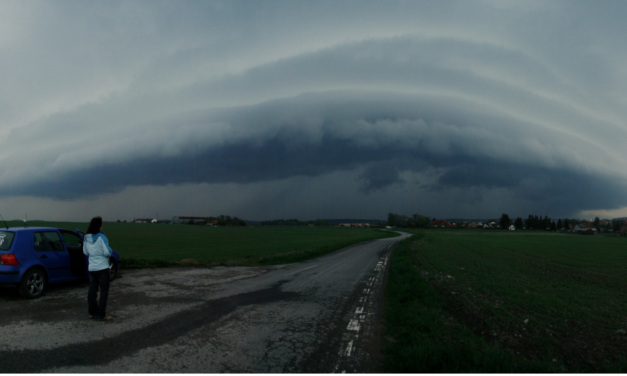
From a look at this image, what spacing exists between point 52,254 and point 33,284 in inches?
37.4

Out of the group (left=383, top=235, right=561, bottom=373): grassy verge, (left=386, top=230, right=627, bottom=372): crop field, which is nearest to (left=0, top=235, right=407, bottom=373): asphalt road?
(left=383, top=235, right=561, bottom=373): grassy verge

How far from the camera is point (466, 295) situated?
11641 millimetres

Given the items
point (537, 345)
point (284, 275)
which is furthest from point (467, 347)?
point (284, 275)

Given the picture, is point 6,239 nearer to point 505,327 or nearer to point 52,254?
point 52,254

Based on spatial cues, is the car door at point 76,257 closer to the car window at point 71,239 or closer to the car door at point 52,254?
the car window at point 71,239

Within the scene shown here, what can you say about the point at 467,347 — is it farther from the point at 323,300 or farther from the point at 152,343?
the point at 152,343

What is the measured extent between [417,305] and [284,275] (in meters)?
7.28

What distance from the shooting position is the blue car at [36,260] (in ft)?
29.1

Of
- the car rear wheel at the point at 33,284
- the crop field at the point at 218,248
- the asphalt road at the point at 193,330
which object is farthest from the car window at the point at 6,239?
the crop field at the point at 218,248

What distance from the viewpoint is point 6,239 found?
9.23 m

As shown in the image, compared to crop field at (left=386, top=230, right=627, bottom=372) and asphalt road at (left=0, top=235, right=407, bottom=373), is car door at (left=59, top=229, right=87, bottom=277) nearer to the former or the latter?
asphalt road at (left=0, top=235, right=407, bottom=373)

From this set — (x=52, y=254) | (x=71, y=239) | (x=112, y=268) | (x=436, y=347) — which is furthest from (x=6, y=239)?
(x=436, y=347)

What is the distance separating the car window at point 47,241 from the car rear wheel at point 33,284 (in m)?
0.69

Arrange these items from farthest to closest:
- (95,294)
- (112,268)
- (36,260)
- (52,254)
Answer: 1. (112,268)
2. (52,254)
3. (36,260)
4. (95,294)
